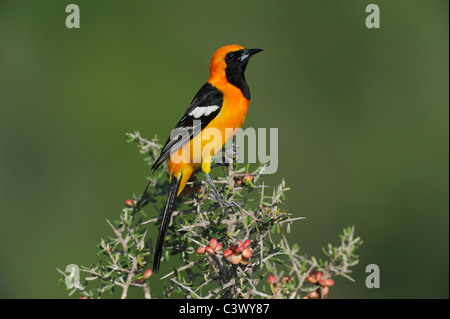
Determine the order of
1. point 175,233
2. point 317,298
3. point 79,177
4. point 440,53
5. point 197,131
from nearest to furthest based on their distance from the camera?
1. point 317,298
2. point 175,233
3. point 197,131
4. point 79,177
5. point 440,53

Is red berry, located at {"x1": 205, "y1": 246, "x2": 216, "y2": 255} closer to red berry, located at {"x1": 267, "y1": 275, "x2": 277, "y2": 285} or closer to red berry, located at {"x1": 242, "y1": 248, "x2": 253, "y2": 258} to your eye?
red berry, located at {"x1": 242, "y1": 248, "x2": 253, "y2": 258}

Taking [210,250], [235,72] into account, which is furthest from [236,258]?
[235,72]

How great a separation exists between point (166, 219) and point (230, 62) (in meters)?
1.34

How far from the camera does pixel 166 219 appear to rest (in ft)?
8.04

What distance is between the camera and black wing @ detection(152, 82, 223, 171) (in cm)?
301

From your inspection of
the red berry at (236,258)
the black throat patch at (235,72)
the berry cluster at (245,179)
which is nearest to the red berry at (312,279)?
the red berry at (236,258)

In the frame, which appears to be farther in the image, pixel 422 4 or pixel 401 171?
pixel 422 4

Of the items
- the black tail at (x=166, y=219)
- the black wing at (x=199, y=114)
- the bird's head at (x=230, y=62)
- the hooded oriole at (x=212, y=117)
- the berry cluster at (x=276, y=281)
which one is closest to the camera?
the berry cluster at (x=276, y=281)

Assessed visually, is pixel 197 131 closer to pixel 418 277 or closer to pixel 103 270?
pixel 103 270

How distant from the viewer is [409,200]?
5.07 metres

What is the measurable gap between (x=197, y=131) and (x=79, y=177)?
193 centimetres

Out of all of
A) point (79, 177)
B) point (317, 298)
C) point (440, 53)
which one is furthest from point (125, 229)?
point (440, 53)

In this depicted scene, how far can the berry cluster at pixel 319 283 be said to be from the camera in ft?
6.61

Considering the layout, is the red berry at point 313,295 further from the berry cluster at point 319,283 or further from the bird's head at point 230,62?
the bird's head at point 230,62
